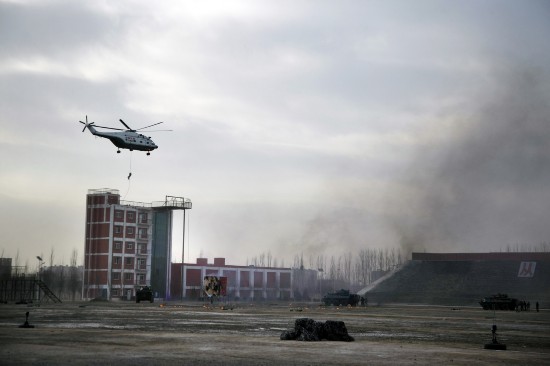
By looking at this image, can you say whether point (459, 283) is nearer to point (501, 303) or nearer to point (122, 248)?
point (501, 303)

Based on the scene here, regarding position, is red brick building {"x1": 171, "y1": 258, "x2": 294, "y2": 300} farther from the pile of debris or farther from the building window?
the pile of debris

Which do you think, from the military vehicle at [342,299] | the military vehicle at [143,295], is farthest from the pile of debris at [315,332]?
the military vehicle at [143,295]

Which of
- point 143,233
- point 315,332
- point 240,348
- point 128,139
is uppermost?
point 128,139

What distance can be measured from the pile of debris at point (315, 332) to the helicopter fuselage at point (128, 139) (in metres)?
40.7

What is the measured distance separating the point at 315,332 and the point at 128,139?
138 feet

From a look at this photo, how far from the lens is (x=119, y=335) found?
90.8 ft

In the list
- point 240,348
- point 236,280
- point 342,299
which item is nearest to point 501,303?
point 342,299

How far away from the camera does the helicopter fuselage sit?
206 feet

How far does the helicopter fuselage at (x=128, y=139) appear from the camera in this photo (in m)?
62.9

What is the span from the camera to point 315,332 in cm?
2631

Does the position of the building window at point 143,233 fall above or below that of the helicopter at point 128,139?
below

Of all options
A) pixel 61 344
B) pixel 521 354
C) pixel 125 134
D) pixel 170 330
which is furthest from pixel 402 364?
pixel 125 134

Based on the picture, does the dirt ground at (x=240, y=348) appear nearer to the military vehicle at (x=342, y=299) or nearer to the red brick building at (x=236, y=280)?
the military vehicle at (x=342, y=299)

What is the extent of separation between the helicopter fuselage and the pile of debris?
4066cm
